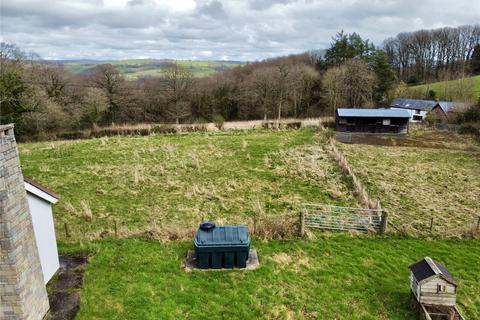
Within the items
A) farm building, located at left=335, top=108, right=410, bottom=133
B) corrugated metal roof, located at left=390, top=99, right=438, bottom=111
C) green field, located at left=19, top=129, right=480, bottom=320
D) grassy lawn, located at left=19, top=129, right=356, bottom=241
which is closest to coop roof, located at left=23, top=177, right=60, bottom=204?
green field, located at left=19, top=129, right=480, bottom=320

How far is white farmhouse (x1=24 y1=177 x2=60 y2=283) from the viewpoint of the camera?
8008 mm

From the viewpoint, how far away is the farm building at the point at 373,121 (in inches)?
1187

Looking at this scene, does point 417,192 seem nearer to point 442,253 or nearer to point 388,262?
point 442,253

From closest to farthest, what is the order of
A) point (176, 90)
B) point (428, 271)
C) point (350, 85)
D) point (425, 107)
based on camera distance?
point (428, 271)
point (425, 107)
point (176, 90)
point (350, 85)

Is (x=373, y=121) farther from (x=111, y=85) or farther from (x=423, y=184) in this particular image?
(x=111, y=85)

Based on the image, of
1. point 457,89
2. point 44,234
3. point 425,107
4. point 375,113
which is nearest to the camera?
point 44,234

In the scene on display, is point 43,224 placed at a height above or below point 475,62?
below

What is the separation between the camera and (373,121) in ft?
101

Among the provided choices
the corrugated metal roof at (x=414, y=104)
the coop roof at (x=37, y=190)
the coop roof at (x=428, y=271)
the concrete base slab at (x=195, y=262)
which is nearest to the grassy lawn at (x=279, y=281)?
the concrete base slab at (x=195, y=262)

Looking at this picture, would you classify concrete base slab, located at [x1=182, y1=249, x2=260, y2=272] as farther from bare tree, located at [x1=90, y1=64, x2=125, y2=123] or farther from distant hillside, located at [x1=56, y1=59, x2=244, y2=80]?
distant hillside, located at [x1=56, y1=59, x2=244, y2=80]

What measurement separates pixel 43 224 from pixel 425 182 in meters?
17.1

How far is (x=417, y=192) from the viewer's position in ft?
52.0

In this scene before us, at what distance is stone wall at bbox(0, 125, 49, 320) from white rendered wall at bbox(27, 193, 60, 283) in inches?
51.5

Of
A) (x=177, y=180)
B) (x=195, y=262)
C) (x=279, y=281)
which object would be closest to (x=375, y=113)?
(x=177, y=180)
